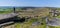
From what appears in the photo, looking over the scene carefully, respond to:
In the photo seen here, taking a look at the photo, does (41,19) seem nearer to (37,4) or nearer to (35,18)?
(35,18)

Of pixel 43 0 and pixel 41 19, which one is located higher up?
pixel 43 0

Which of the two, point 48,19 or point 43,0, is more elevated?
point 43,0

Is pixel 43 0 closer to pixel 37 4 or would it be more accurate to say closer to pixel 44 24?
pixel 37 4

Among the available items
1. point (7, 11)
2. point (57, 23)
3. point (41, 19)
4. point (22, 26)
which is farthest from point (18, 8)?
point (57, 23)

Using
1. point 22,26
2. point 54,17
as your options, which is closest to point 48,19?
point 54,17

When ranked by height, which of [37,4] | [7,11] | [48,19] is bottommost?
[48,19]

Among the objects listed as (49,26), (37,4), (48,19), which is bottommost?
(49,26)
